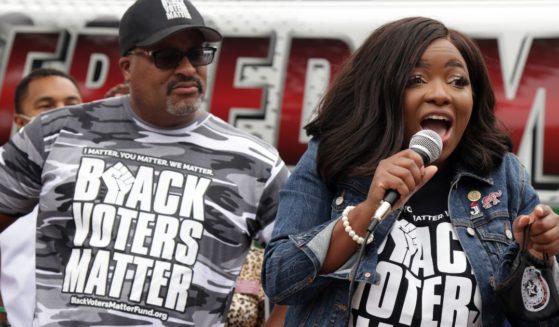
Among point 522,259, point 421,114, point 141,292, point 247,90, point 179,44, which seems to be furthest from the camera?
point 247,90

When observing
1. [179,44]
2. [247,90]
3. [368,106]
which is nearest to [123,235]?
[179,44]

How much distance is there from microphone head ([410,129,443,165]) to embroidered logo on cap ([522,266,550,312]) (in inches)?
14.0

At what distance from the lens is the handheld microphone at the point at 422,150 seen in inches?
94.3

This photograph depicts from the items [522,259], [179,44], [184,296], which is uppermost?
[179,44]

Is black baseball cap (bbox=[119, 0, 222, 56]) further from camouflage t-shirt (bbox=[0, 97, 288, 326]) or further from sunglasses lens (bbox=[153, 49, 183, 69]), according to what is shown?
camouflage t-shirt (bbox=[0, 97, 288, 326])

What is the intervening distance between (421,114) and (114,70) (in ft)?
12.5

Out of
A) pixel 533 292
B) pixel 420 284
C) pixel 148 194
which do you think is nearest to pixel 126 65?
pixel 148 194

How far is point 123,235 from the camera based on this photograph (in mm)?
3391

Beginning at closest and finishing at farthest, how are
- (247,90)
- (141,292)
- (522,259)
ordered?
(522,259)
(141,292)
(247,90)

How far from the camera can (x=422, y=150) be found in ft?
8.06

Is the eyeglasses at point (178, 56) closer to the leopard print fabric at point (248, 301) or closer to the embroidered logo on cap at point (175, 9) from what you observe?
the embroidered logo on cap at point (175, 9)

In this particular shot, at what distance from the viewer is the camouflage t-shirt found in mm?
3359

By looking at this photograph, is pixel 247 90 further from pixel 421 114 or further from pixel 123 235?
pixel 421 114

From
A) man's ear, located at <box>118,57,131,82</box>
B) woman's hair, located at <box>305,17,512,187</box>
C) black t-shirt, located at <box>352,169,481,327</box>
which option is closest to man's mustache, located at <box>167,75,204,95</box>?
man's ear, located at <box>118,57,131,82</box>
